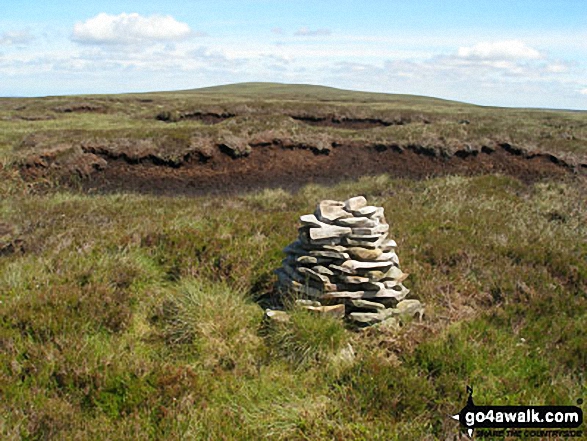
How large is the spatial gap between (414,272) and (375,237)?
1527mm

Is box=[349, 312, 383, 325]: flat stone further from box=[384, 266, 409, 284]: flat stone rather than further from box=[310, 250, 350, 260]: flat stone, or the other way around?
box=[310, 250, 350, 260]: flat stone

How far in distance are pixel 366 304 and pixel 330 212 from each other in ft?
4.48

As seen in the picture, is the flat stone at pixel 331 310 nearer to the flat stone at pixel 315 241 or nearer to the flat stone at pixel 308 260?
the flat stone at pixel 308 260

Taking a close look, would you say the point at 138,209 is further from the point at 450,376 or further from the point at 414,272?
the point at 450,376

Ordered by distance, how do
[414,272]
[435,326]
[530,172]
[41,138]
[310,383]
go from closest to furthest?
[310,383], [435,326], [414,272], [41,138], [530,172]

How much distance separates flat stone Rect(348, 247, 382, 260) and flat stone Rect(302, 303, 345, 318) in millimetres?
687

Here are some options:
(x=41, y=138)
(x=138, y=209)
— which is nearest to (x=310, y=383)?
(x=138, y=209)

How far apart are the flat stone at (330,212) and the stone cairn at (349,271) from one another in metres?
0.01

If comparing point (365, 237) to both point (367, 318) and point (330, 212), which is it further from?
point (367, 318)

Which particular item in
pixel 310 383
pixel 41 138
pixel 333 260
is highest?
pixel 41 138

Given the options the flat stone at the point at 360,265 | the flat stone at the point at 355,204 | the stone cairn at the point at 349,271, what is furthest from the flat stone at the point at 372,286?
the flat stone at the point at 355,204

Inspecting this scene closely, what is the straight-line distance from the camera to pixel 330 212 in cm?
641

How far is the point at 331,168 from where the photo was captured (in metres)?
21.2

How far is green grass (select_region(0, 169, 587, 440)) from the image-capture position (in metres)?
4.32
